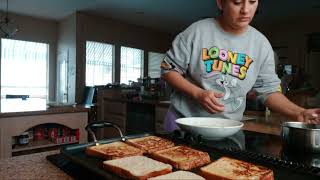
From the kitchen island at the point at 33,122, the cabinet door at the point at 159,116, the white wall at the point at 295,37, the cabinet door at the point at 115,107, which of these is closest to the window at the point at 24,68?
the cabinet door at the point at 115,107

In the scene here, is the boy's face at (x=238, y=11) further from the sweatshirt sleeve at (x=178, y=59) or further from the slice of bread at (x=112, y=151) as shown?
the slice of bread at (x=112, y=151)

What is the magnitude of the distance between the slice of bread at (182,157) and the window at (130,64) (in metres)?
5.89

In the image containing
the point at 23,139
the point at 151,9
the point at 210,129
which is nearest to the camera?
the point at 210,129

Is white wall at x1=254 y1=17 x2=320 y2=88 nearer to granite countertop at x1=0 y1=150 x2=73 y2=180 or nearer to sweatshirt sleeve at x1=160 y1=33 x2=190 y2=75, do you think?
sweatshirt sleeve at x1=160 y1=33 x2=190 y2=75

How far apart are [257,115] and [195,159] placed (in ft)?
6.72

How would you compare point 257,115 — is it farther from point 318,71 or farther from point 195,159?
point 318,71

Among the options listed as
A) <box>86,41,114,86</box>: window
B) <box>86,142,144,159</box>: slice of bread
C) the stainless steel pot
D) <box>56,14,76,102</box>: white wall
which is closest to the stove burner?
the stainless steel pot

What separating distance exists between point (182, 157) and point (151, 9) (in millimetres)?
4914

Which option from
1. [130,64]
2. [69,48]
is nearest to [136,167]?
[69,48]

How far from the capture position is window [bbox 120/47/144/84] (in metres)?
6.49

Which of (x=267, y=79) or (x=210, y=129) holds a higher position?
(x=267, y=79)

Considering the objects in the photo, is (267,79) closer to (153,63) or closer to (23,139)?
(23,139)

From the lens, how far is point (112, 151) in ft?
2.13

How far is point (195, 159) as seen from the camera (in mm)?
605
